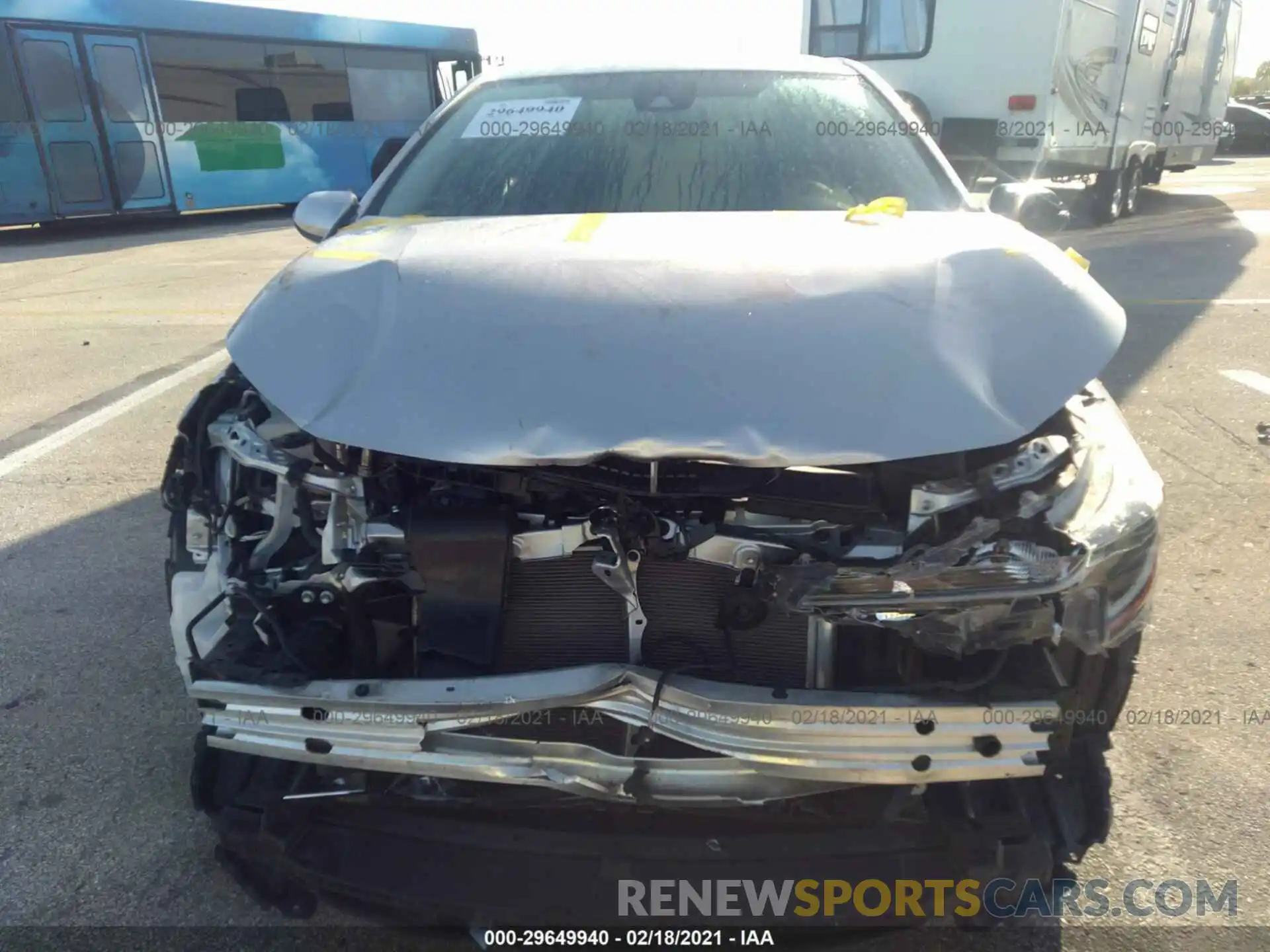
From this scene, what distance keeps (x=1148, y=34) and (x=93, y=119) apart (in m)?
14.1

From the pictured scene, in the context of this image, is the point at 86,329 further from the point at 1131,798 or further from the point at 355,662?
the point at 1131,798

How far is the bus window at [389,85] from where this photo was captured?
15.8 metres

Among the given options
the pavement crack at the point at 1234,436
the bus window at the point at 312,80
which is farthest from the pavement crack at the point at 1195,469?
the bus window at the point at 312,80

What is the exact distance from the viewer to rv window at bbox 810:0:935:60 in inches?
432

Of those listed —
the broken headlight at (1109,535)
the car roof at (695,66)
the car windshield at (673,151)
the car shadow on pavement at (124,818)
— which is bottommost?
the car shadow on pavement at (124,818)

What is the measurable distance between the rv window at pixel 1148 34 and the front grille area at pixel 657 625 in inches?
498

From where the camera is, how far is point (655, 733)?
5.99 feet

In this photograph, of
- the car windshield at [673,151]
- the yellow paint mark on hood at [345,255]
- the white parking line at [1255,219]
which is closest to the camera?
the yellow paint mark on hood at [345,255]

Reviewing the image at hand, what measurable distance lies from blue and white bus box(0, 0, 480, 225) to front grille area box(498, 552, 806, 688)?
45.5 ft

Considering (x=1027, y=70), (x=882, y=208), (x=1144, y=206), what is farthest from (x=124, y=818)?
(x=1144, y=206)

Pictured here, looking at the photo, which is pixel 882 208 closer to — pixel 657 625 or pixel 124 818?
pixel 657 625

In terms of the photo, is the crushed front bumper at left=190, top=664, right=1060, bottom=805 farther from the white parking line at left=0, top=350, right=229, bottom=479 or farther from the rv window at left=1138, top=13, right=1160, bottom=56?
the rv window at left=1138, top=13, right=1160, bottom=56

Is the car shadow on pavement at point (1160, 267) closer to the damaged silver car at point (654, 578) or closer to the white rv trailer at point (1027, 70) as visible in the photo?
the white rv trailer at point (1027, 70)

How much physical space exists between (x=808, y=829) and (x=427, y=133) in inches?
112
